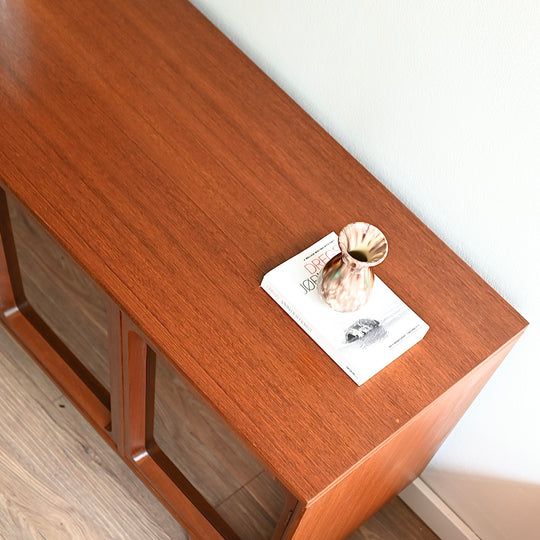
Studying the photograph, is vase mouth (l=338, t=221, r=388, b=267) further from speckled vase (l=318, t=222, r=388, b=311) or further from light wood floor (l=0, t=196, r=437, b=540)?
light wood floor (l=0, t=196, r=437, b=540)

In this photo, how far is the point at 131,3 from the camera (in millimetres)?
A: 1341

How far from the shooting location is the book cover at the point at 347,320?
3.19ft

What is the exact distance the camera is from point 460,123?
104 cm

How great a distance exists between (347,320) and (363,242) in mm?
106

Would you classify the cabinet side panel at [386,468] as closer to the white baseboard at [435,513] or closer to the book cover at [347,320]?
the book cover at [347,320]

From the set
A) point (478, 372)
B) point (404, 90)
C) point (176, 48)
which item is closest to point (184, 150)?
point (176, 48)

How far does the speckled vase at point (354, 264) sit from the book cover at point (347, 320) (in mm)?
35

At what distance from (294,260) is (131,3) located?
0.60m

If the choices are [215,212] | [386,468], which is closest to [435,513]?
[386,468]

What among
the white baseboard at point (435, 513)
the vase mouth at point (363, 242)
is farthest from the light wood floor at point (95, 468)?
the vase mouth at point (363, 242)

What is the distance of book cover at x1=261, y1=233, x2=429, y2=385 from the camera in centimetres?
97

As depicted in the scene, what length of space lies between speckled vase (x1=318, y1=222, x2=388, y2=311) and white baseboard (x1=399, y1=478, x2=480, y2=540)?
2.14 ft

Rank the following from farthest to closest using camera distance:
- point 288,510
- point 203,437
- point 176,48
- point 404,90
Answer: point 203,437 < point 176,48 < point 404,90 < point 288,510

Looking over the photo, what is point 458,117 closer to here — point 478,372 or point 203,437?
point 478,372
